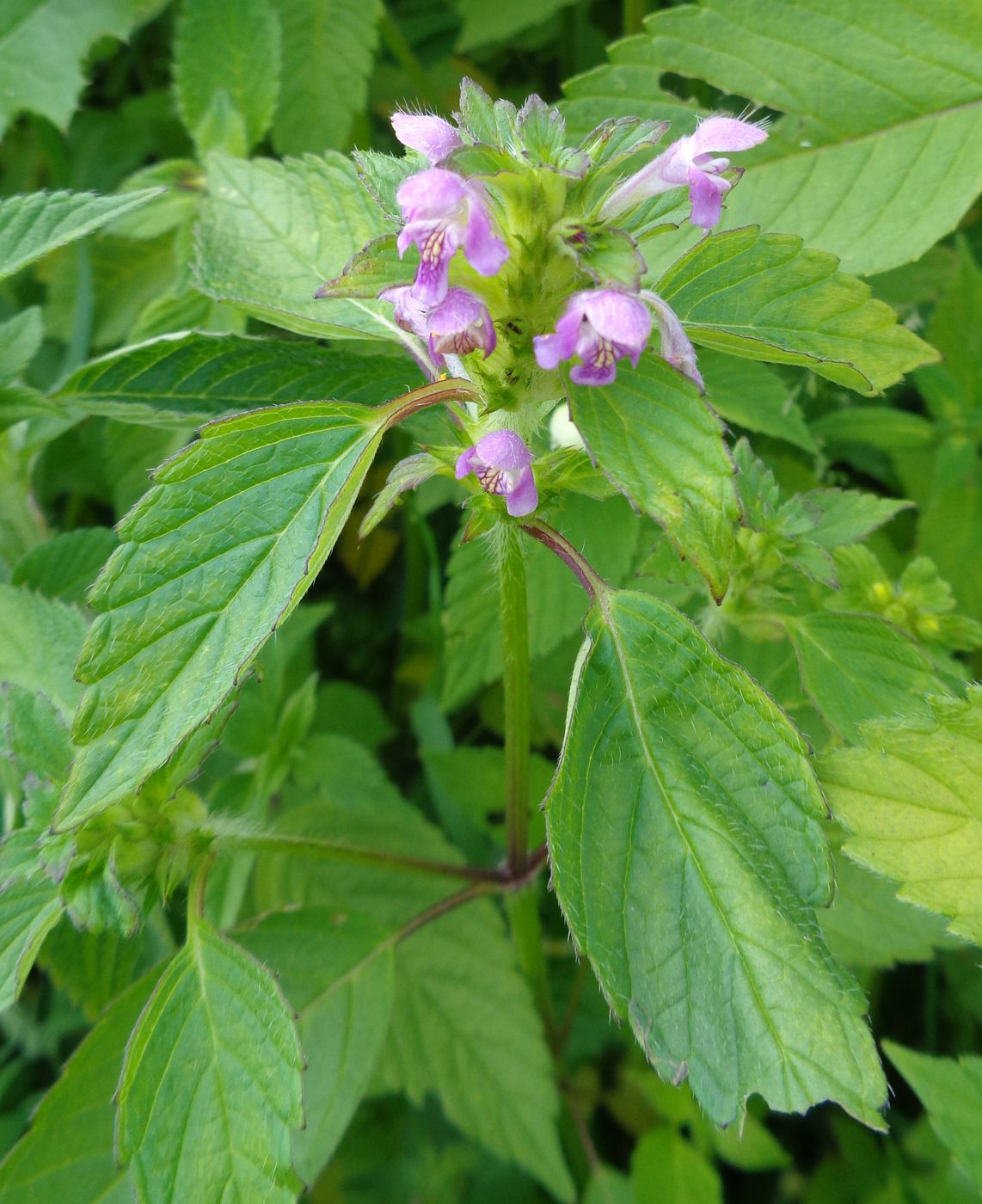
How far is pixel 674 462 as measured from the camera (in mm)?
712

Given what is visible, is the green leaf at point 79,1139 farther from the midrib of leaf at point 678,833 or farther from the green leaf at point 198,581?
the midrib of leaf at point 678,833

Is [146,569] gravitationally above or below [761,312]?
below

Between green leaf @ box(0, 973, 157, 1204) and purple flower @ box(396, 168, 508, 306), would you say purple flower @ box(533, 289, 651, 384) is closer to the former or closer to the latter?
purple flower @ box(396, 168, 508, 306)

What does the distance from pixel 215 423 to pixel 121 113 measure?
1.85m

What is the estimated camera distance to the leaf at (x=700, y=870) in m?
0.78

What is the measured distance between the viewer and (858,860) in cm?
87

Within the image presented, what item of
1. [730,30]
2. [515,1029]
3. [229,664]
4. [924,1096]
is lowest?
A: [515,1029]

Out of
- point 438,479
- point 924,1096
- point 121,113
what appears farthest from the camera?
point 121,113

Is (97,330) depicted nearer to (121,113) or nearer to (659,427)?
(121,113)

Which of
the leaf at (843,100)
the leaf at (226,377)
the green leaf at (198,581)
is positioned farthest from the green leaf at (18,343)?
the leaf at (843,100)

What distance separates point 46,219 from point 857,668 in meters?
1.05

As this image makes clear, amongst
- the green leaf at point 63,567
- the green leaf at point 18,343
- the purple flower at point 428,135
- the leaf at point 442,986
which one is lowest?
the leaf at point 442,986

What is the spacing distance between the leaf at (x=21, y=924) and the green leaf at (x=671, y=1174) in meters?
0.98

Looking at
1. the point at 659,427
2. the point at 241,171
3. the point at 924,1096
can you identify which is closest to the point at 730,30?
the point at 241,171
